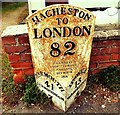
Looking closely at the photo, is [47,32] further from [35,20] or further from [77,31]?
[77,31]

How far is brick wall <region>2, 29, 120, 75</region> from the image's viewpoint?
2.94 m

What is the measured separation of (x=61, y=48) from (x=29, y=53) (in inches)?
18.7

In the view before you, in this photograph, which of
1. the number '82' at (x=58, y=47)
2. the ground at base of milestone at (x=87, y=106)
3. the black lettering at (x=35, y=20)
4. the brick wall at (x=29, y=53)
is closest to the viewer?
the black lettering at (x=35, y=20)

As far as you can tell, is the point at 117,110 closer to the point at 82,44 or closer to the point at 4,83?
the point at 82,44

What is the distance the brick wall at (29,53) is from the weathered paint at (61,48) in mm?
261

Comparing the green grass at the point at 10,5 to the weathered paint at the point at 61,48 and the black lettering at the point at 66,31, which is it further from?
the black lettering at the point at 66,31

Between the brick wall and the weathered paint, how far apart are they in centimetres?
26

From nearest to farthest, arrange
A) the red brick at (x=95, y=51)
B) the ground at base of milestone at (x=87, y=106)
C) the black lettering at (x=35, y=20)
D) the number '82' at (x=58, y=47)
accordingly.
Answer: the black lettering at (x=35, y=20), the number '82' at (x=58, y=47), the ground at base of milestone at (x=87, y=106), the red brick at (x=95, y=51)

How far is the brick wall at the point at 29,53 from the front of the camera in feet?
9.66

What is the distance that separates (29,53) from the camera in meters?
3.02

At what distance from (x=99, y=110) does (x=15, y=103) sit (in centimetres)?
92

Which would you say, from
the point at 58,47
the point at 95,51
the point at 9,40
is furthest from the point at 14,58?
the point at 95,51

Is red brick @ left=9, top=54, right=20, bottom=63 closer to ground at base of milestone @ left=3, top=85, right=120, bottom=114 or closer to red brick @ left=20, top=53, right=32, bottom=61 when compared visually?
red brick @ left=20, top=53, right=32, bottom=61

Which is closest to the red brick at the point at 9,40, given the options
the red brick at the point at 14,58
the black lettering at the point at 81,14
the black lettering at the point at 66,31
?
the red brick at the point at 14,58
